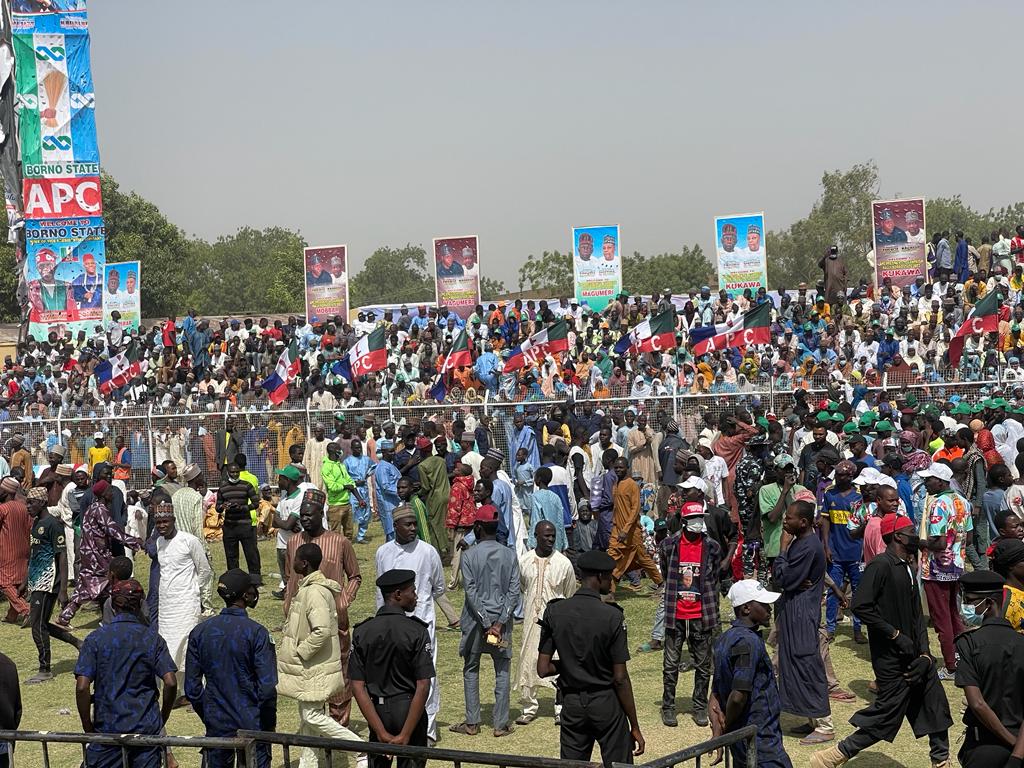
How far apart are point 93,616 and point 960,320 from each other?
17.8 metres

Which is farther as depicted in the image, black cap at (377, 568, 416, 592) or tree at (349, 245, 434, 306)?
tree at (349, 245, 434, 306)

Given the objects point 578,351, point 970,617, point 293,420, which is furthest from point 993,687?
point 578,351

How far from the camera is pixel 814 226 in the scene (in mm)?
81062

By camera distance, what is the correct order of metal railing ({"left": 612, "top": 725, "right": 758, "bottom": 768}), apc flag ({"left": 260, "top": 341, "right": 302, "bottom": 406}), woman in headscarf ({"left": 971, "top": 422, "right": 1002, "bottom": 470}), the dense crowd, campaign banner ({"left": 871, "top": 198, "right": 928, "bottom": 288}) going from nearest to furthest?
metal railing ({"left": 612, "top": 725, "right": 758, "bottom": 768})
woman in headscarf ({"left": 971, "top": 422, "right": 1002, "bottom": 470})
the dense crowd
apc flag ({"left": 260, "top": 341, "right": 302, "bottom": 406})
campaign banner ({"left": 871, "top": 198, "right": 928, "bottom": 288})

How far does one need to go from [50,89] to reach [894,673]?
33.4m

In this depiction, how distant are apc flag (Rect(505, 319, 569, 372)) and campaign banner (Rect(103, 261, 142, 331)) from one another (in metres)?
16.6

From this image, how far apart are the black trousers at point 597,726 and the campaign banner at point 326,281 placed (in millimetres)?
29402

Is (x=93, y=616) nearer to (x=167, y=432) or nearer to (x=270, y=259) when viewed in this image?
(x=167, y=432)

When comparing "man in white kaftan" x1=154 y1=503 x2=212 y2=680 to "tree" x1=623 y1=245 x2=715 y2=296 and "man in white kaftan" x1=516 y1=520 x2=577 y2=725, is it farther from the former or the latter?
"tree" x1=623 y1=245 x2=715 y2=296

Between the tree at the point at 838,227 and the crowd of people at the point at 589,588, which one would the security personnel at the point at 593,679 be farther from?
the tree at the point at 838,227

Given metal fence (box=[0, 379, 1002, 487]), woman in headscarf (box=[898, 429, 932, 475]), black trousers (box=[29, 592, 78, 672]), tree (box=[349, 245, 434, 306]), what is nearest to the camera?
black trousers (box=[29, 592, 78, 672])

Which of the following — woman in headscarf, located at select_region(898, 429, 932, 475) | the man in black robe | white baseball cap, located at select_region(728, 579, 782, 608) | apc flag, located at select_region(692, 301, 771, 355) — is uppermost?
apc flag, located at select_region(692, 301, 771, 355)

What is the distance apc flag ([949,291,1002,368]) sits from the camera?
2227cm

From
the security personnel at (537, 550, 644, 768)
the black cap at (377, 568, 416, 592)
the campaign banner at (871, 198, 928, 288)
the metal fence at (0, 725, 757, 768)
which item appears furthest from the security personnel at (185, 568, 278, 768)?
the campaign banner at (871, 198, 928, 288)
